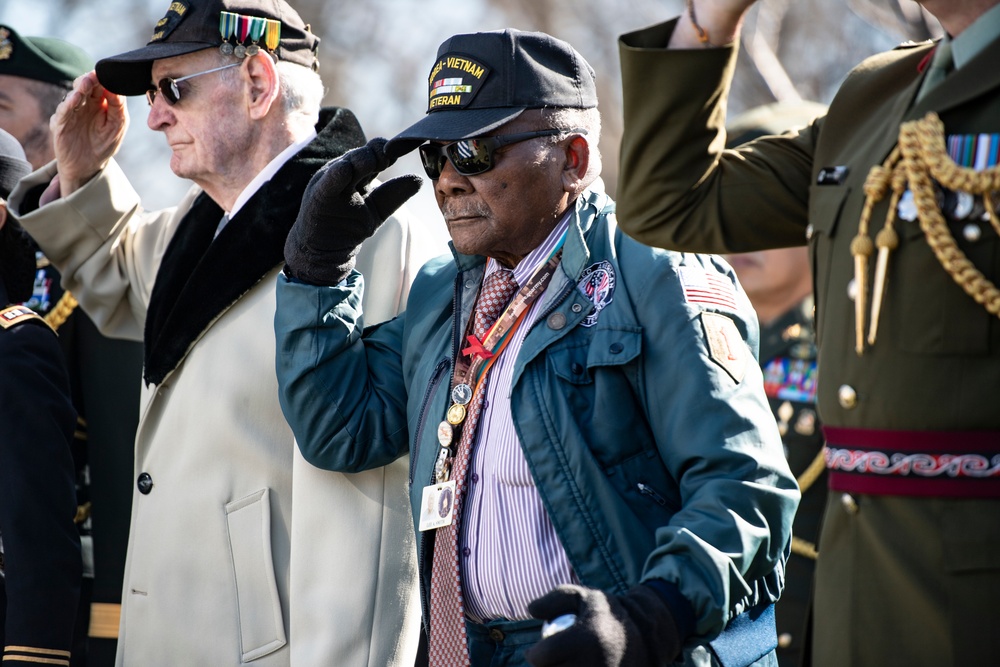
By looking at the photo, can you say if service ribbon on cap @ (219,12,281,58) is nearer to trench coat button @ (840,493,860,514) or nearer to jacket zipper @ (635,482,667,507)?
jacket zipper @ (635,482,667,507)

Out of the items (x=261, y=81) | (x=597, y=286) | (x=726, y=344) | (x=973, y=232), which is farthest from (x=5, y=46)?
(x=973, y=232)

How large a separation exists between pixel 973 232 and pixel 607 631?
0.91m

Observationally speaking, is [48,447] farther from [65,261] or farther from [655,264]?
[655,264]

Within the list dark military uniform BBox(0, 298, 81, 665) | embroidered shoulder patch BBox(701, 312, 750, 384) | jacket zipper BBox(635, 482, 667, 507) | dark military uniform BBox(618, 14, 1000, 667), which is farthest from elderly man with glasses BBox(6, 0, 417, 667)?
dark military uniform BBox(618, 14, 1000, 667)

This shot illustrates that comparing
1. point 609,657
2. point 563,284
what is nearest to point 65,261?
point 563,284

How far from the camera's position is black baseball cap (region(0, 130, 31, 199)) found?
4.82 meters

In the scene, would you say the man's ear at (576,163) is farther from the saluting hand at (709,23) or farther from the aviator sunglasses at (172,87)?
the aviator sunglasses at (172,87)

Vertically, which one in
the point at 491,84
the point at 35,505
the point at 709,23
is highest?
the point at 491,84

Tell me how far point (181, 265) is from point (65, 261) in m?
0.62

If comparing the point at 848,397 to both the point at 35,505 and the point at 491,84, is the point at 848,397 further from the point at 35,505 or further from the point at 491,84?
the point at 35,505

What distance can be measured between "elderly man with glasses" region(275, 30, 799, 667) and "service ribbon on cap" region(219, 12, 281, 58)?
81 centimetres

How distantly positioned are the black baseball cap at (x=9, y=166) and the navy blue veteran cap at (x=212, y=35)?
24.3 inches

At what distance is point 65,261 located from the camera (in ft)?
15.3

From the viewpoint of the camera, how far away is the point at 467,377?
131 inches
